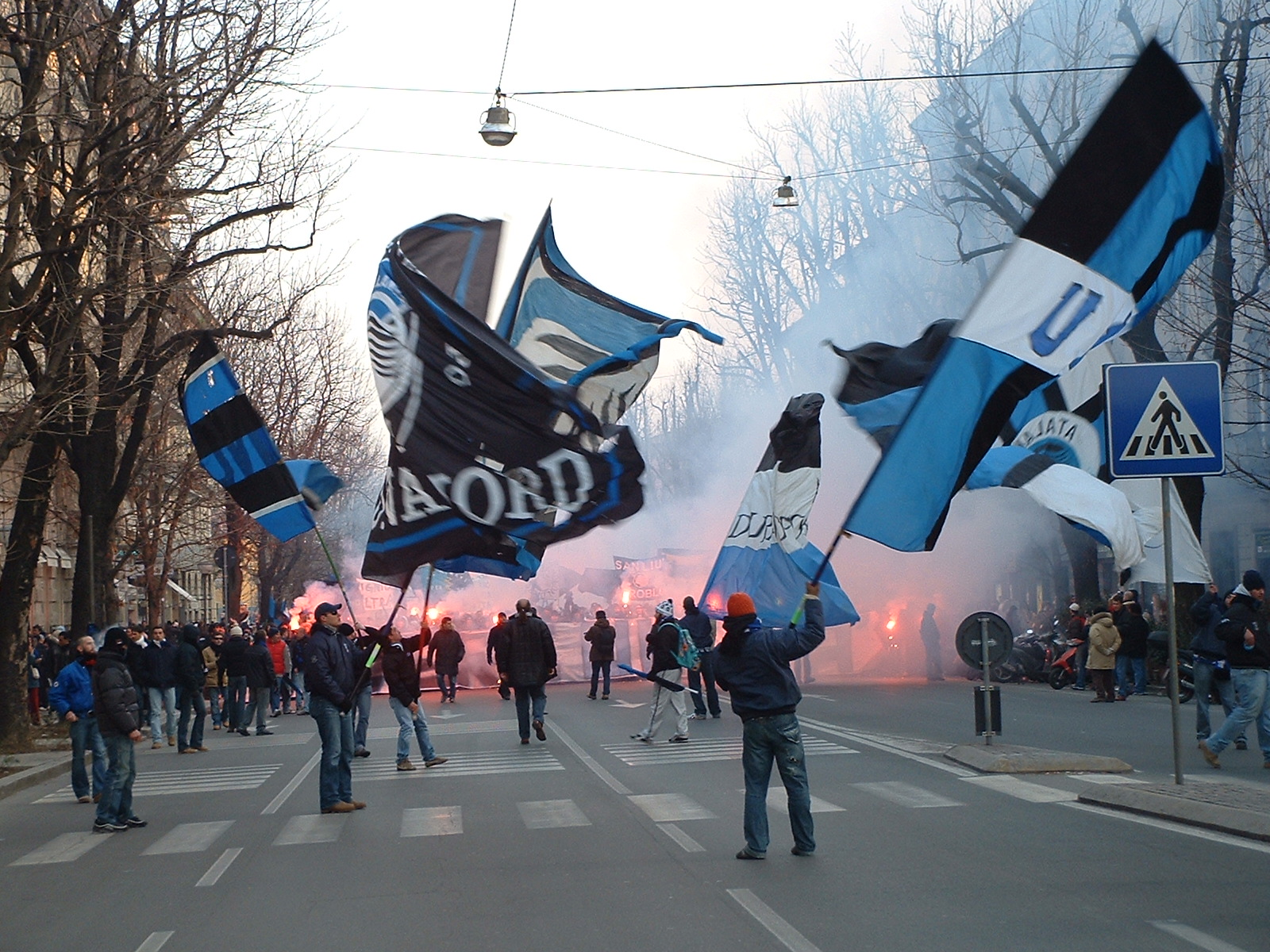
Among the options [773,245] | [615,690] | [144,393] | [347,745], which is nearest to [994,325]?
[347,745]

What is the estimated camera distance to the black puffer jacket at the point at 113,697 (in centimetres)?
1165

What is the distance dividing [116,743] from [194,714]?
787cm

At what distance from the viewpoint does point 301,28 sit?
18.8 meters

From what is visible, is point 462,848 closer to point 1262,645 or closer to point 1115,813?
point 1115,813

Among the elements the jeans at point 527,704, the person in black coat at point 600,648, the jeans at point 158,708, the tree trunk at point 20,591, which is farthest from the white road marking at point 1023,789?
the person in black coat at point 600,648

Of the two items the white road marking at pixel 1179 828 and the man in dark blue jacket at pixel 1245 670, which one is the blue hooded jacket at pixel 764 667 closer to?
the white road marking at pixel 1179 828

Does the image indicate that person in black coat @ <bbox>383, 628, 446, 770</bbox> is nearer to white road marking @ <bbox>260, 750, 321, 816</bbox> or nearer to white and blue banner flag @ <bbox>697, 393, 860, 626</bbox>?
white road marking @ <bbox>260, 750, 321, 816</bbox>

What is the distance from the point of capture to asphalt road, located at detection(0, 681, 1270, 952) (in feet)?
21.8

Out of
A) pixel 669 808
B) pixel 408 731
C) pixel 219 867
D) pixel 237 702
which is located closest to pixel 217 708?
pixel 237 702

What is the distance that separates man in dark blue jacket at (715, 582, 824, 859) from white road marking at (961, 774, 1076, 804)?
2.81 metres

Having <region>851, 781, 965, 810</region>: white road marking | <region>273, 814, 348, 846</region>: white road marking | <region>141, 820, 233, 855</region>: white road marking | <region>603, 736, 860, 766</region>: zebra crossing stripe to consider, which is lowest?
<region>141, 820, 233, 855</region>: white road marking

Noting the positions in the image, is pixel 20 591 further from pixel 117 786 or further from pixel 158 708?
pixel 117 786

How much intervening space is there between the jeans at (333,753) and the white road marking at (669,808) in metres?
2.40

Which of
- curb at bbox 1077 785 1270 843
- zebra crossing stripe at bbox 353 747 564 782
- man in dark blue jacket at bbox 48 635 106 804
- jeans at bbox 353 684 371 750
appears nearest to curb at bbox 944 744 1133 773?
Answer: curb at bbox 1077 785 1270 843
